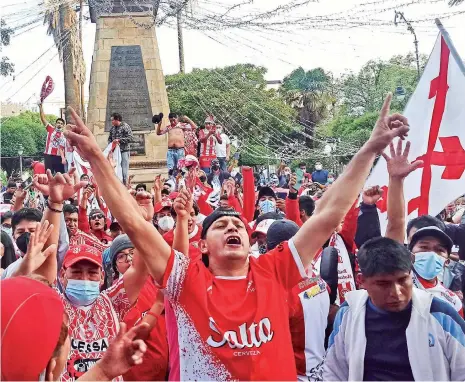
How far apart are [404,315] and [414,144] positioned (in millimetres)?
3107

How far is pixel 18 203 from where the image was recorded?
6.33m

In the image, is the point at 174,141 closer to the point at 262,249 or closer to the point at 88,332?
the point at 262,249

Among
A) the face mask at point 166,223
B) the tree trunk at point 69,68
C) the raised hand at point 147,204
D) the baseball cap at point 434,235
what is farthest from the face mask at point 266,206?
the tree trunk at point 69,68

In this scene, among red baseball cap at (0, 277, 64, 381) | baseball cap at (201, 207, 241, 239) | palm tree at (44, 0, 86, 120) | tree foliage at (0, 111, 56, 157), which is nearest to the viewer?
red baseball cap at (0, 277, 64, 381)

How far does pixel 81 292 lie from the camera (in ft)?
11.5

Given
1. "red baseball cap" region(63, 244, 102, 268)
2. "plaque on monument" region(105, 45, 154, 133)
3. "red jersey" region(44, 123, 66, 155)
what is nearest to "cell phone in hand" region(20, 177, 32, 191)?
"red jersey" region(44, 123, 66, 155)

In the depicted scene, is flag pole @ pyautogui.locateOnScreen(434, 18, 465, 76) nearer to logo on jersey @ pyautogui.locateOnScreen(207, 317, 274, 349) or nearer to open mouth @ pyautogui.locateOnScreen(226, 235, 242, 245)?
open mouth @ pyautogui.locateOnScreen(226, 235, 242, 245)

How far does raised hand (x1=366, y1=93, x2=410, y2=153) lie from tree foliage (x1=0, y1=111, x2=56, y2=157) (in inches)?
1798

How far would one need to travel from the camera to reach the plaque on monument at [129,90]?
15.7 meters

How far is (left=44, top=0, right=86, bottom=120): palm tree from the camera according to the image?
698 inches

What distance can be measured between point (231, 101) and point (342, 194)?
31.9 m

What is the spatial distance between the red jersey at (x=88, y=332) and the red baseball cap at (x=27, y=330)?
1.53 m

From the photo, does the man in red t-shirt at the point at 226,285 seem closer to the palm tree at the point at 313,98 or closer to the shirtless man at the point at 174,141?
the shirtless man at the point at 174,141

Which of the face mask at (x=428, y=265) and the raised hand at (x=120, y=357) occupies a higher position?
the raised hand at (x=120, y=357)
